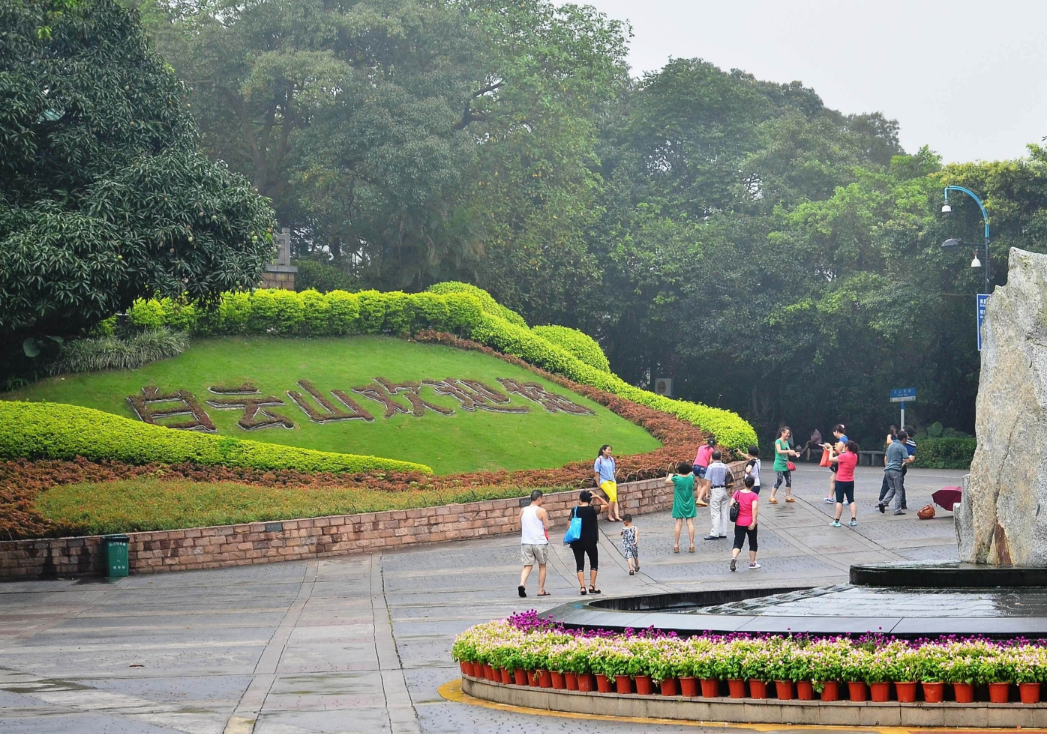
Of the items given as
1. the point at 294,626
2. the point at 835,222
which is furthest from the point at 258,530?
the point at 835,222

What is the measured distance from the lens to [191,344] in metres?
31.1

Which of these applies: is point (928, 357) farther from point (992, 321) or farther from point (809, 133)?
point (992, 321)

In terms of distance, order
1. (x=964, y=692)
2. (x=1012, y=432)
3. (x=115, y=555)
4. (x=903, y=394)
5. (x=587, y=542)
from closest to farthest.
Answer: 1. (x=964, y=692)
2. (x=1012, y=432)
3. (x=587, y=542)
4. (x=115, y=555)
5. (x=903, y=394)

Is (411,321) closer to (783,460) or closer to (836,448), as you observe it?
(783,460)

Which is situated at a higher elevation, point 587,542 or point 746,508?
point 746,508

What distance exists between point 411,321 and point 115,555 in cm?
1714

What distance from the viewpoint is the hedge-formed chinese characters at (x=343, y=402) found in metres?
27.0

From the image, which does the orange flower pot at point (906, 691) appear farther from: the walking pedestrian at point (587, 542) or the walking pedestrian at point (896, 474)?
the walking pedestrian at point (896, 474)

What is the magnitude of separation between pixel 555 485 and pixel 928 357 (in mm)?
22140

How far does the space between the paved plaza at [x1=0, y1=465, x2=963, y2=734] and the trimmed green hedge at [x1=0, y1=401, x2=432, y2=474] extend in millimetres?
3974

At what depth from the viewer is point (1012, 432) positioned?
12.8 metres

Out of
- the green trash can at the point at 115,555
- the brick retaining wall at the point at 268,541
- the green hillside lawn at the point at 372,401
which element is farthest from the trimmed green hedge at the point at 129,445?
the green trash can at the point at 115,555

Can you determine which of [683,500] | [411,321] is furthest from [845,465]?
[411,321]

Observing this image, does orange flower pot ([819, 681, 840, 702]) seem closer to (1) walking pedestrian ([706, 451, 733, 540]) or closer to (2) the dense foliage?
(1) walking pedestrian ([706, 451, 733, 540])
